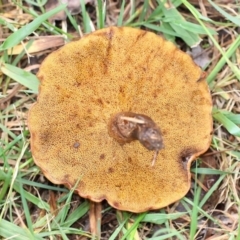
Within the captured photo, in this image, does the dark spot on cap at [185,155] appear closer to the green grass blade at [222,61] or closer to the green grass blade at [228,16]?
the green grass blade at [222,61]

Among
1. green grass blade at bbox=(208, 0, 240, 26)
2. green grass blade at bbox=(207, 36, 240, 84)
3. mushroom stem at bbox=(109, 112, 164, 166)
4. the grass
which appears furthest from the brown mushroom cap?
green grass blade at bbox=(208, 0, 240, 26)

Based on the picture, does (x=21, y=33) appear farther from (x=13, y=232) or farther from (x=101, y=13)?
(x=13, y=232)

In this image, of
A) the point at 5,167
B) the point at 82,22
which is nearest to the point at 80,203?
the point at 5,167

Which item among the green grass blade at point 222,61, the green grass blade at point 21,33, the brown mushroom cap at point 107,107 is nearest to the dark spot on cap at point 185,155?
the brown mushroom cap at point 107,107

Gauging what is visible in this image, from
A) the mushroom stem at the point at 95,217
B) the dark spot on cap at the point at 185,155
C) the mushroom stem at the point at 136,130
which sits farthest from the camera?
the mushroom stem at the point at 95,217

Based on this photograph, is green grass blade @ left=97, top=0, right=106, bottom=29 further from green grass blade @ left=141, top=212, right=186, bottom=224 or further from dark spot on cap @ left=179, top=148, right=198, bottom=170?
green grass blade @ left=141, top=212, right=186, bottom=224

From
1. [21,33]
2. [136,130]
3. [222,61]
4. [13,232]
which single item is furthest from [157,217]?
[21,33]
